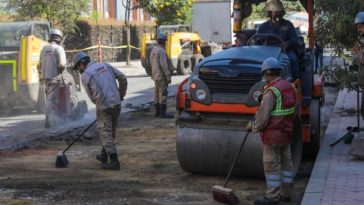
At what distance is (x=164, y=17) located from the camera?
38.2m

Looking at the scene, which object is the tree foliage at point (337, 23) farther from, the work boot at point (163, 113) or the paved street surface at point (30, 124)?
the paved street surface at point (30, 124)

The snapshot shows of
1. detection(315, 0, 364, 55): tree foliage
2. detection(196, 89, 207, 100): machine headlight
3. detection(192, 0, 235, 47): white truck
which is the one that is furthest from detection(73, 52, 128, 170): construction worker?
detection(192, 0, 235, 47): white truck

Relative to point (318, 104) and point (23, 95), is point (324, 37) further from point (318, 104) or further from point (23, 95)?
point (23, 95)

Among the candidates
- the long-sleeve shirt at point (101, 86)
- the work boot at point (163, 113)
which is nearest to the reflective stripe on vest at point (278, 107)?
the long-sleeve shirt at point (101, 86)

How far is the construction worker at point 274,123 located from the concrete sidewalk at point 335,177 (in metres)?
0.37

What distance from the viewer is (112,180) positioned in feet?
26.4

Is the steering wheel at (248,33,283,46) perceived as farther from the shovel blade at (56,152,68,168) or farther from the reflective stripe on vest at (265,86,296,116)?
the shovel blade at (56,152,68,168)

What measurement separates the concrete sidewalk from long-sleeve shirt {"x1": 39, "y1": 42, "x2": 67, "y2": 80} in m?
5.14

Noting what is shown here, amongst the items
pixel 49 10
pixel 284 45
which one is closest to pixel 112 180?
pixel 284 45

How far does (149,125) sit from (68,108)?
170 cm

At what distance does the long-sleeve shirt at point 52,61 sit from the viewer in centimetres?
1267

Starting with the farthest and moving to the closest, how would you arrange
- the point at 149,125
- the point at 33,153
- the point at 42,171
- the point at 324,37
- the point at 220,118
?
the point at 149,125, the point at 324,37, the point at 33,153, the point at 42,171, the point at 220,118

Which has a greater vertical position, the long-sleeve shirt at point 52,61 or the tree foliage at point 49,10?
the tree foliage at point 49,10

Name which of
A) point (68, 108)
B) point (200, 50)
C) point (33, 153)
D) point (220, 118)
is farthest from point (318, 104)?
point (200, 50)
